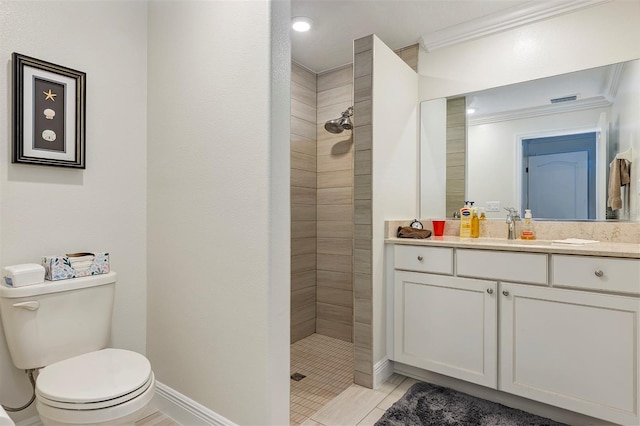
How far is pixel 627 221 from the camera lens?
6.31 feet

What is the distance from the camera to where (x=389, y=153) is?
7.48 feet

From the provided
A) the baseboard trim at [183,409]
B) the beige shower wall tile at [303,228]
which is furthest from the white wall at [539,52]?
the baseboard trim at [183,409]

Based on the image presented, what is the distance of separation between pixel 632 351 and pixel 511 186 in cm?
112

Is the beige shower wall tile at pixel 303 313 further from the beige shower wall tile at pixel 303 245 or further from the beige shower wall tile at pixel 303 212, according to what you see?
the beige shower wall tile at pixel 303 212

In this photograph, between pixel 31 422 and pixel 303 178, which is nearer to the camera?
pixel 31 422

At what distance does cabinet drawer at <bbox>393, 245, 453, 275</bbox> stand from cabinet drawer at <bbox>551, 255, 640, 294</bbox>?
514mm

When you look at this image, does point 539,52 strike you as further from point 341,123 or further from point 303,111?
point 303,111

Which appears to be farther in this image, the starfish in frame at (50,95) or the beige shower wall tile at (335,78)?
the beige shower wall tile at (335,78)

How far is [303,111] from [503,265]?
6.55 ft

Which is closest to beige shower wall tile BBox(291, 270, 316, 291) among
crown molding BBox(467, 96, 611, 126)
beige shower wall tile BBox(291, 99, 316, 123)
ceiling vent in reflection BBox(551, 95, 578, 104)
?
beige shower wall tile BBox(291, 99, 316, 123)

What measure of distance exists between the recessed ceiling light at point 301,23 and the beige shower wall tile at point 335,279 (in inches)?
75.1

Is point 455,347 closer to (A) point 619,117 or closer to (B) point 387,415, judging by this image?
(B) point 387,415

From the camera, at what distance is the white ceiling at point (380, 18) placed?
7.06 ft

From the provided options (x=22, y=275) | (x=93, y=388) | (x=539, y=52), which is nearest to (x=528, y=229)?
(x=539, y=52)
